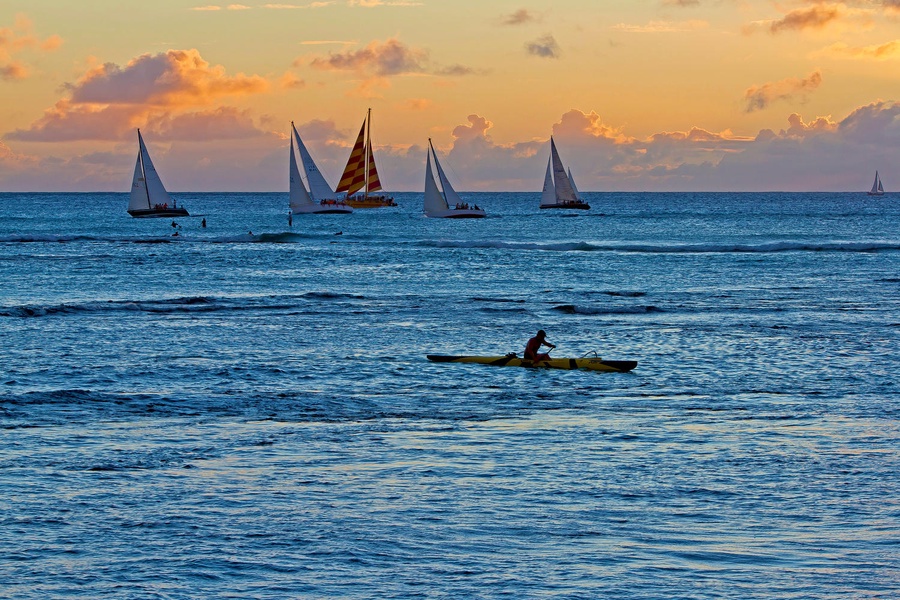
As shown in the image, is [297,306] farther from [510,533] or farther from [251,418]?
[510,533]

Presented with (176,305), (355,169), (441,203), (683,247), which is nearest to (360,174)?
(355,169)

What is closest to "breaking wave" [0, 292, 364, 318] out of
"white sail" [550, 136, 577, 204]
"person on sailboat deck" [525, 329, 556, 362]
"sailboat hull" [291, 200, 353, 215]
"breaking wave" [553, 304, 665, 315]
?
"breaking wave" [553, 304, 665, 315]

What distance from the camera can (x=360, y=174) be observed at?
16400 centimetres

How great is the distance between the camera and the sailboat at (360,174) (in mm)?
161750

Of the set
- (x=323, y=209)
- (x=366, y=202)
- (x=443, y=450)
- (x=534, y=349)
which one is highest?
(x=366, y=202)

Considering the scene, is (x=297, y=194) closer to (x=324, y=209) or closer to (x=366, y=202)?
(x=324, y=209)

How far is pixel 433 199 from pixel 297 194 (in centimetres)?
2557

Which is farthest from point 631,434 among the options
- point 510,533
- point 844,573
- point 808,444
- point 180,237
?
point 180,237

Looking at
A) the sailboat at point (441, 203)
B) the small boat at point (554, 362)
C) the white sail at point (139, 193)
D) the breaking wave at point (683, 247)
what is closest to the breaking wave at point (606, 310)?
the small boat at point (554, 362)

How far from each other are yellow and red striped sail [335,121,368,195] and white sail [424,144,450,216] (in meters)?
34.4

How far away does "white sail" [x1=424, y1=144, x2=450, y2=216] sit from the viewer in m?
125

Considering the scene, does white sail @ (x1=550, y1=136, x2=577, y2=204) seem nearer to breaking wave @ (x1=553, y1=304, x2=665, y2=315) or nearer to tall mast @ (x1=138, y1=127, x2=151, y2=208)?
tall mast @ (x1=138, y1=127, x2=151, y2=208)

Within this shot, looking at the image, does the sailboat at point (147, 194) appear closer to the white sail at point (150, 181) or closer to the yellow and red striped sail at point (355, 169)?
the white sail at point (150, 181)

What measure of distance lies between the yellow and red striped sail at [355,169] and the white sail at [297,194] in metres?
14.6
